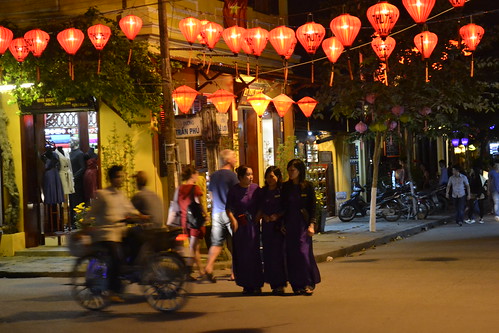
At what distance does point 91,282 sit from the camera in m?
10.6

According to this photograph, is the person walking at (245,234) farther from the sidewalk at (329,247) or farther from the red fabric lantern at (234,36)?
the red fabric lantern at (234,36)

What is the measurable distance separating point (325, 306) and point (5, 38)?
940 cm

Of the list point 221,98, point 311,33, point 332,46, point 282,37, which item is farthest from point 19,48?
point 332,46

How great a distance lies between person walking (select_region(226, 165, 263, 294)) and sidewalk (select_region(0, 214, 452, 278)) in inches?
94.5

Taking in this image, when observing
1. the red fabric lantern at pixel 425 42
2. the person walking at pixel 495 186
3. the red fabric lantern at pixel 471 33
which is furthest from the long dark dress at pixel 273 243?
the person walking at pixel 495 186

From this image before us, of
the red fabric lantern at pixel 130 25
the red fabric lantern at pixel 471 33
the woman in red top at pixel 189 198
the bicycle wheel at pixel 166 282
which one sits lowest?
the bicycle wheel at pixel 166 282

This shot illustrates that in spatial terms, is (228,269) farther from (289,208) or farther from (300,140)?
(300,140)

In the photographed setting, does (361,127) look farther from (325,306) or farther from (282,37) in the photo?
(325,306)

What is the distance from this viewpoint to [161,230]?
35.2 feet

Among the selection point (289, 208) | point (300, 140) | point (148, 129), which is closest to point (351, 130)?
point (300, 140)

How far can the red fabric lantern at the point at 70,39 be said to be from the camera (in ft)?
54.9

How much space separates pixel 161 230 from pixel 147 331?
5.45ft

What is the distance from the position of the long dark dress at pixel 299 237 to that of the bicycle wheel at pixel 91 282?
103 inches

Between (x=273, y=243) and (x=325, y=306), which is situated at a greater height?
(x=273, y=243)
